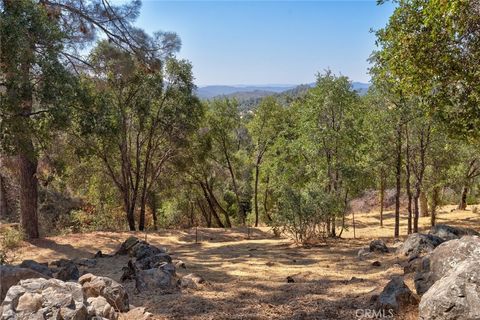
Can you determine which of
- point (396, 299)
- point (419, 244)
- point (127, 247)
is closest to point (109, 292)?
point (396, 299)

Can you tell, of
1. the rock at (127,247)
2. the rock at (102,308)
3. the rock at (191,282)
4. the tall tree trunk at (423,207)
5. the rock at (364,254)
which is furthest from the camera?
the tall tree trunk at (423,207)

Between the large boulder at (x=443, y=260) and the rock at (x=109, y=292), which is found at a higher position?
the large boulder at (x=443, y=260)

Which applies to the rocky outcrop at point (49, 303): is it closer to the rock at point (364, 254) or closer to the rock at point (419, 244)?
the rock at point (419, 244)

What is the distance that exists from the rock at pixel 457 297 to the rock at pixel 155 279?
4.96 m

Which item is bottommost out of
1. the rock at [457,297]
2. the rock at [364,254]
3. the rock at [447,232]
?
the rock at [364,254]

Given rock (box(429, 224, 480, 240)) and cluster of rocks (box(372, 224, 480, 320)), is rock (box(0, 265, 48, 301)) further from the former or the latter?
rock (box(429, 224, 480, 240))

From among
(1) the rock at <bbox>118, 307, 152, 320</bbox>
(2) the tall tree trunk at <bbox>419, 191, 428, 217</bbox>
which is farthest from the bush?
(2) the tall tree trunk at <bbox>419, 191, 428, 217</bbox>

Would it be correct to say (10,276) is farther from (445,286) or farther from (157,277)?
(445,286)

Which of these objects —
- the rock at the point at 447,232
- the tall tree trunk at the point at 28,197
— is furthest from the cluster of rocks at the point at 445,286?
the tall tree trunk at the point at 28,197

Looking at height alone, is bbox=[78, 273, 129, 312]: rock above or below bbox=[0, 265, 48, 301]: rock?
below

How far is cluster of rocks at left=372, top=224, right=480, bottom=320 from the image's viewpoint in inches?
201

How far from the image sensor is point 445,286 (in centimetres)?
541

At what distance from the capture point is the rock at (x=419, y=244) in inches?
474

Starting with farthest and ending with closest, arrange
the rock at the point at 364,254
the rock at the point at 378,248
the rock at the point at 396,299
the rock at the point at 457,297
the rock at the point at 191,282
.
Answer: the rock at the point at 378,248 → the rock at the point at 364,254 → the rock at the point at 191,282 → the rock at the point at 396,299 → the rock at the point at 457,297
